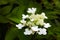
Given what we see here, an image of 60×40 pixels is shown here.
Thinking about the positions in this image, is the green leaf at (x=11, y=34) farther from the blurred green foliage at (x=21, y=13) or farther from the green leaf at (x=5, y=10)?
the green leaf at (x=5, y=10)

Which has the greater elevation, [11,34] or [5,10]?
[5,10]

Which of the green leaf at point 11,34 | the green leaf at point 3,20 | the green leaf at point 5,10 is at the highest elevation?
the green leaf at point 5,10

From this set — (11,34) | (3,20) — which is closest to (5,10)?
(3,20)

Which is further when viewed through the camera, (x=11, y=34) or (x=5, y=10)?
(x=5, y=10)

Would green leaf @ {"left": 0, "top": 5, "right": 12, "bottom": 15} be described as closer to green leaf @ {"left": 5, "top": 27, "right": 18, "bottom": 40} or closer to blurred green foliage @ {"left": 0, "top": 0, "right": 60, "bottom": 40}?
blurred green foliage @ {"left": 0, "top": 0, "right": 60, "bottom": 40}

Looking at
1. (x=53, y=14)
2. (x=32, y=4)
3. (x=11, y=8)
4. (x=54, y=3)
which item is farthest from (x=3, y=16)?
(x=54, y=3)

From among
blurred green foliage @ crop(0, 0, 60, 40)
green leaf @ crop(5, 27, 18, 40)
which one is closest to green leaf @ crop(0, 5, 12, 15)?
blurred green foliage @ crop(0, 0, 60, 40)

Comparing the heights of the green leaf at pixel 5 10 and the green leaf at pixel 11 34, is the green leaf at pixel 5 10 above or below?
above

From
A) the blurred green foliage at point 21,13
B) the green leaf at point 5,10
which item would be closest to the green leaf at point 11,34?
the blurred green foliage at point 21,13

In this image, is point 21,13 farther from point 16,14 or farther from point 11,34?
point 11,34
